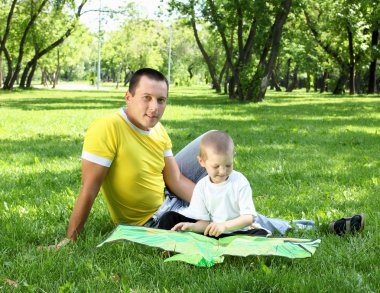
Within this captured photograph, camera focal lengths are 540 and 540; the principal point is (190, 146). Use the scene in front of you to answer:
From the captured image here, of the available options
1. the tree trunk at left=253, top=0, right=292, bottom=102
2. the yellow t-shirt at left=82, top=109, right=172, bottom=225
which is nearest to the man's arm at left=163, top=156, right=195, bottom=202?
the yellow t-shirt at left=82, top=109, right=172, bottom=225

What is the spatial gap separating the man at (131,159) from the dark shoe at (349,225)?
1.27m

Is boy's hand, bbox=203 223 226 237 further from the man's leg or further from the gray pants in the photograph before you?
the man's leg

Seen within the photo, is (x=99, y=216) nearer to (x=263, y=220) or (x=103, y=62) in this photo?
(x=263, y=220)

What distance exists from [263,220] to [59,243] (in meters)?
1.66

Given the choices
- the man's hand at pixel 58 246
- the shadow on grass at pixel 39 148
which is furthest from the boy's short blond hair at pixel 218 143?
the shadow on grass at pixel 39 148

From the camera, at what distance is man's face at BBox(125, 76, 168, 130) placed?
13.2ft

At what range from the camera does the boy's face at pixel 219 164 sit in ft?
12.6

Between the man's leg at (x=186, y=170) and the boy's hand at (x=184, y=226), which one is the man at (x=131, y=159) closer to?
the man's leg at (x=186, y=170)

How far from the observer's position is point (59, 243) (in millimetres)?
4012

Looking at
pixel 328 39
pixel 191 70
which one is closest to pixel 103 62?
pixel 191 70

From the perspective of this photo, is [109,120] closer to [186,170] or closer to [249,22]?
[186,170]

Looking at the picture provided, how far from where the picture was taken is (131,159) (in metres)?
4.17

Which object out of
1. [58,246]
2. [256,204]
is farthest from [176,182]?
[256,204]

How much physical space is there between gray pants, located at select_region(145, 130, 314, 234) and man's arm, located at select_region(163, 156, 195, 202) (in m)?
0.07
